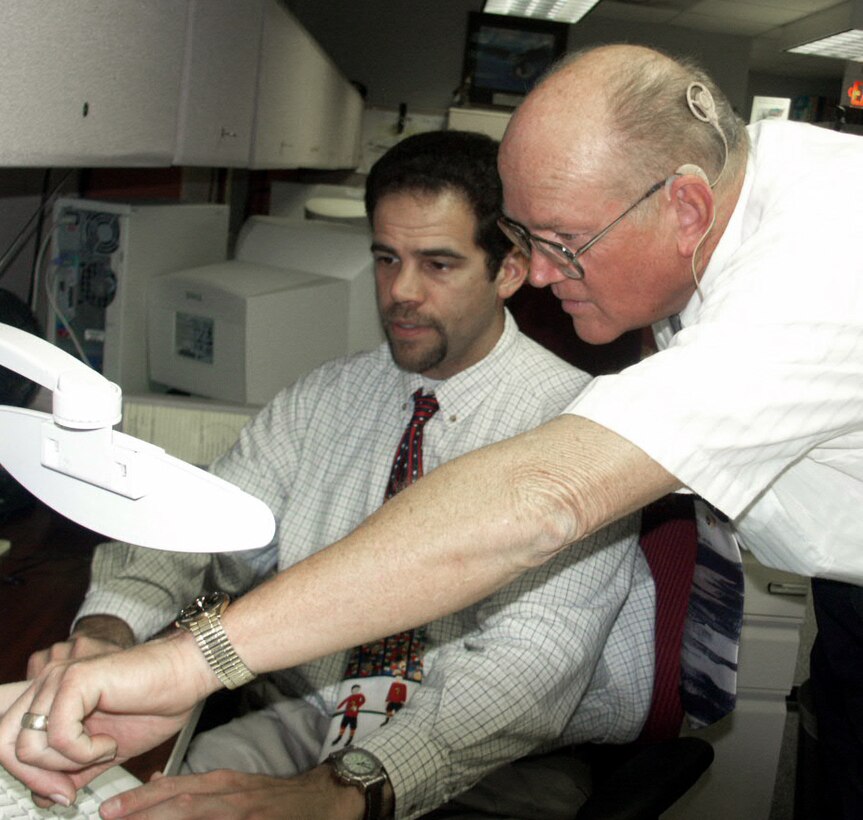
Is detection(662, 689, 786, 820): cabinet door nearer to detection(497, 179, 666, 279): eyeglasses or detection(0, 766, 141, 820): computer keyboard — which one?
detection(497, 179, 666, 279): eyeglasses

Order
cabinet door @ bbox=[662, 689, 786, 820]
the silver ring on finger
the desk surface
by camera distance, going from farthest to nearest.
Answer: cabinet door @ bbox=[662, 689, 786, 820] < the desk surface < the silver ring on finger

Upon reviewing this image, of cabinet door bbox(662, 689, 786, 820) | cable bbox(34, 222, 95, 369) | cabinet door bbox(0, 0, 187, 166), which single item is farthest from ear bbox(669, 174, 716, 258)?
cable bbox(34, 222, 95, 369)

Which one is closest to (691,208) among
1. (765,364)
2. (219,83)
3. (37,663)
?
(765,364)

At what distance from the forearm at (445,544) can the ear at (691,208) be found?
0.33 meters

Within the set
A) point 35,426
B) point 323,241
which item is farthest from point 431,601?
point 323,241

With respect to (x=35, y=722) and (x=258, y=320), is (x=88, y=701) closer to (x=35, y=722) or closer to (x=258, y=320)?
(x=35, y=722)

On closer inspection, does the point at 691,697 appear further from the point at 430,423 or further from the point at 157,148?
the point at 157,148

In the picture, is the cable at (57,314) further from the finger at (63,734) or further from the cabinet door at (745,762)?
the cabinet door at (745,762)

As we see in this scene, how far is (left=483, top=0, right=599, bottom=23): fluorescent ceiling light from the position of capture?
15.1 feet

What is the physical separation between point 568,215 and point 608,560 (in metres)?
0.50

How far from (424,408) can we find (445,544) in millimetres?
793

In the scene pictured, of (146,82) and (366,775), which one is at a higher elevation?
(146,82)

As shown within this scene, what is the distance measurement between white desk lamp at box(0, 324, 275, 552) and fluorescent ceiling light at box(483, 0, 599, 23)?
15.0 feet

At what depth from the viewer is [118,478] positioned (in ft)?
1.76
